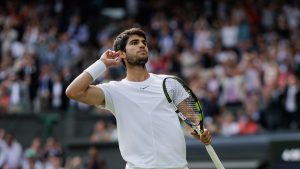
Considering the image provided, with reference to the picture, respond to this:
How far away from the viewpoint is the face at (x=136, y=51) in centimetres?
764

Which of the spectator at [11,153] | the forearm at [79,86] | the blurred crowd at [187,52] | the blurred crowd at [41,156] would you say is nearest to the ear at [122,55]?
the forearm at [79,86]

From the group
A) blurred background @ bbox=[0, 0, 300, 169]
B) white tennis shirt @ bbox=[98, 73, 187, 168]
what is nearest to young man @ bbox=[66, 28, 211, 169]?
white tennis shirt @ bbox=[98, 73, 187, 168]

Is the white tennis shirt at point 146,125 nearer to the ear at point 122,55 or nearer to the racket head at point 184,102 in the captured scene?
the racket head at point 184,102

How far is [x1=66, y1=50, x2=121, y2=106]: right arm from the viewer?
24.4 ft

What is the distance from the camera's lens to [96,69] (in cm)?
750

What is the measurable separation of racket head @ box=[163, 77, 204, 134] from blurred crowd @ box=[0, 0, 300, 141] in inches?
297

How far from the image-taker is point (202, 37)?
64.2 ft

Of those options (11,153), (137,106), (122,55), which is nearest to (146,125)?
(137,106)

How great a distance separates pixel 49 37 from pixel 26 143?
11.8 ft

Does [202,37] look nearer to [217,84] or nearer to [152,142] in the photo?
[217,84]

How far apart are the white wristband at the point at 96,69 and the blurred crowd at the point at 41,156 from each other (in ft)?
27.9

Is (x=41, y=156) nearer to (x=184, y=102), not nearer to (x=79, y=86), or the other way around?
(x=184, y=102)

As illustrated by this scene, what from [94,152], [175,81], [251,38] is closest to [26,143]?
[94,152]

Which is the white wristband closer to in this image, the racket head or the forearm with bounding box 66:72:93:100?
the forearm with bounding box 66:72:93:100
